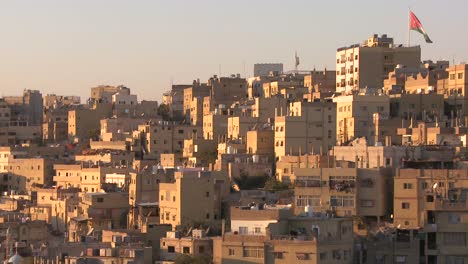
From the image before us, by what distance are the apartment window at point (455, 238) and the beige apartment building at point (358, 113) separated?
17719 millimetres

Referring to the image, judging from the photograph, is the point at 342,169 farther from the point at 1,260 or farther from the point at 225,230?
the point at 1,260

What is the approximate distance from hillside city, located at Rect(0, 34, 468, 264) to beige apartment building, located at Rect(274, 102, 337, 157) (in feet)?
0.19

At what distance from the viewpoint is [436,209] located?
4572cm

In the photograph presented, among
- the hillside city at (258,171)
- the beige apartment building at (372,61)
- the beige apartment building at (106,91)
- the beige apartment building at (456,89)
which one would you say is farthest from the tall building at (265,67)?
the beige apartment building at (456,89)

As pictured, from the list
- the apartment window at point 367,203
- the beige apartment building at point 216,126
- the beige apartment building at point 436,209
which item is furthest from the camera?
the beige apartment building at point 216,126

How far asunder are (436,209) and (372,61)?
104 ft

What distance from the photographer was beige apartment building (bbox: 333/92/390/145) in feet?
208

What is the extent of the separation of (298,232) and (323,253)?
4.92 ft

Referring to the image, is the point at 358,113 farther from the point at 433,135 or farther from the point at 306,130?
the point at 433,135

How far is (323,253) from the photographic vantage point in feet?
141

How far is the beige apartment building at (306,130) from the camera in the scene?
6378 cm

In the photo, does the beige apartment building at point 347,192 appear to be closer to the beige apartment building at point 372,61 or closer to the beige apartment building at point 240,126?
the beige apartment building at point 240,126

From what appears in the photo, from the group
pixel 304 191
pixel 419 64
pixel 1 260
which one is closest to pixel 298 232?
pixel 304 191

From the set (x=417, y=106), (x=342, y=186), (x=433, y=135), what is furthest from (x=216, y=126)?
(x=342, y=186)
